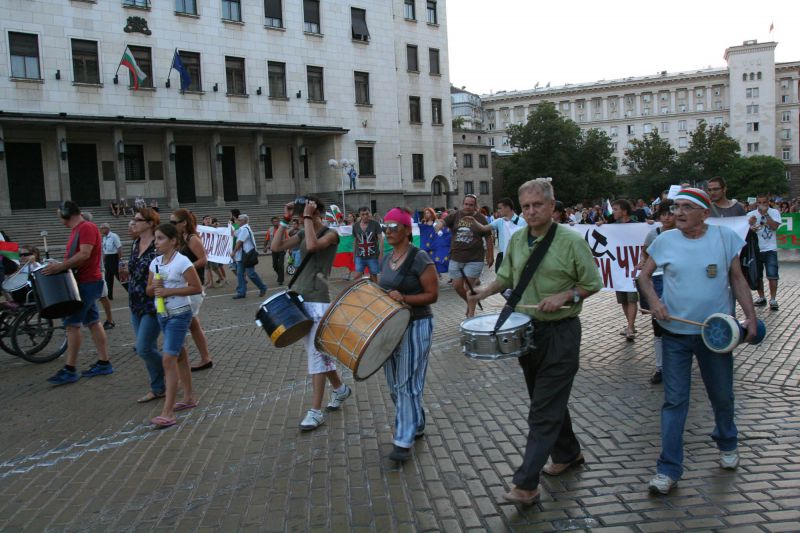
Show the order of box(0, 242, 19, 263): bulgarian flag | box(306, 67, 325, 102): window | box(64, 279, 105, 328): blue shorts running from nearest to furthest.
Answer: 1. box(64, 279, 105, 328): blue shorts
2. box(0, 242, 19, 263): bulgarian flag
3. box(306, 67, 325, 102): window

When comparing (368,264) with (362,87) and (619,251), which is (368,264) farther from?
(362,87)

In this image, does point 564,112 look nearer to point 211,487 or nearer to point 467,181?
point 467,181

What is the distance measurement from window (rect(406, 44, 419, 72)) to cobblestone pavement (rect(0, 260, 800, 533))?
4443 centimetres

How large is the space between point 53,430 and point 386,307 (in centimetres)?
361

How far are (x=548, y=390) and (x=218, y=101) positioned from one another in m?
37.0

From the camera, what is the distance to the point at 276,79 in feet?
132

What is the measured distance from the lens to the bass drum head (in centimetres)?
435

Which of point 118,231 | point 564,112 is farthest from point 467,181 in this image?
point 564,112

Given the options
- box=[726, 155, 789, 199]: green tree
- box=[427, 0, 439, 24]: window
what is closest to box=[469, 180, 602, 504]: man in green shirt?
box=[427, 0, 439, 24]: window

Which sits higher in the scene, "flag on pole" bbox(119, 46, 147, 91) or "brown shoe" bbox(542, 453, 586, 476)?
"flag on pole" bbox(119, 46, 147, 91)

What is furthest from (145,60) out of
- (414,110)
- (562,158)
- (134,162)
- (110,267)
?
(562,158)

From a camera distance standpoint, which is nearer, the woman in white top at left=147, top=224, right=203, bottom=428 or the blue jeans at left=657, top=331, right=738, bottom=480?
the blue jeans at left=657, top=331, right=738, bottom=480

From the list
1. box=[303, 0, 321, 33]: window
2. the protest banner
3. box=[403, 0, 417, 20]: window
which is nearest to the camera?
the protest banner

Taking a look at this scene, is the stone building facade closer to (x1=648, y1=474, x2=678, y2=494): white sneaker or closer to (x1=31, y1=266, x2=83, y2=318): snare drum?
(x1=31, y1=266, x2=83, y2=318): snare drum
